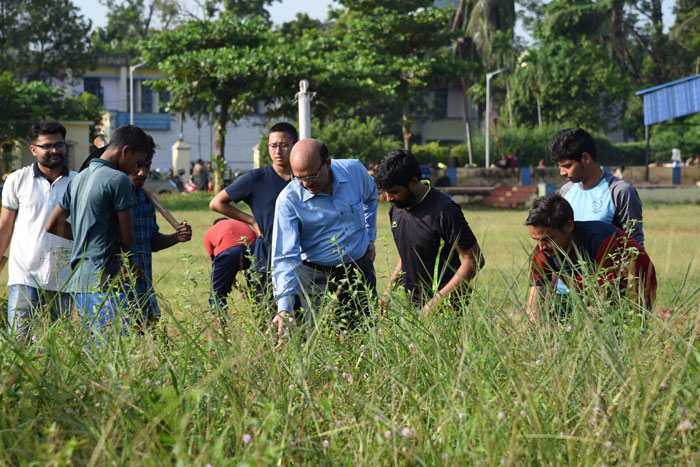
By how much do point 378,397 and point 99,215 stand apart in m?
1.98

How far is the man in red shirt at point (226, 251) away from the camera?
17.1 ft

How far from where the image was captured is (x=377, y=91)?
25.5 meters

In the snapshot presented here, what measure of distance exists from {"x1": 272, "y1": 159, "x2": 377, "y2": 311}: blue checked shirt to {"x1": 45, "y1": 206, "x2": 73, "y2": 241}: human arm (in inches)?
45.8

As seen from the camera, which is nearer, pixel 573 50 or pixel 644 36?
pixel 573 50

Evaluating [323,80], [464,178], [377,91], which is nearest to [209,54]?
[323,80]

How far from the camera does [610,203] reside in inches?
170

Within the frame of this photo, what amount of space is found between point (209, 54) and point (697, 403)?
22.3 metres

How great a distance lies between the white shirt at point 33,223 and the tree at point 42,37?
35.2 m

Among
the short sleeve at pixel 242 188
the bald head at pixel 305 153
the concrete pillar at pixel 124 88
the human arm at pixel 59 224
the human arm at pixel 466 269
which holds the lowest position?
the human arm at pixel 466 269

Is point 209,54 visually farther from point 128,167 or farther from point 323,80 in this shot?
point 128,167

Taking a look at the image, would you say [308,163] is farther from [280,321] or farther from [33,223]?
[33,223]

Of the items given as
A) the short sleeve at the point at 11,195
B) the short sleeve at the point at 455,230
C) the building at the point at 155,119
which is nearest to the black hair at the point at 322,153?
the short sleeve at the point at 455,230

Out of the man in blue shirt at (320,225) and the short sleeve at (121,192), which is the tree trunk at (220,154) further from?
the short sleeve at (121,192)

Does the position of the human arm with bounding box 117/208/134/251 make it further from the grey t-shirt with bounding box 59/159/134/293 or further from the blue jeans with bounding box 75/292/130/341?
the blue jeans with bounding box 75/292/130/341
